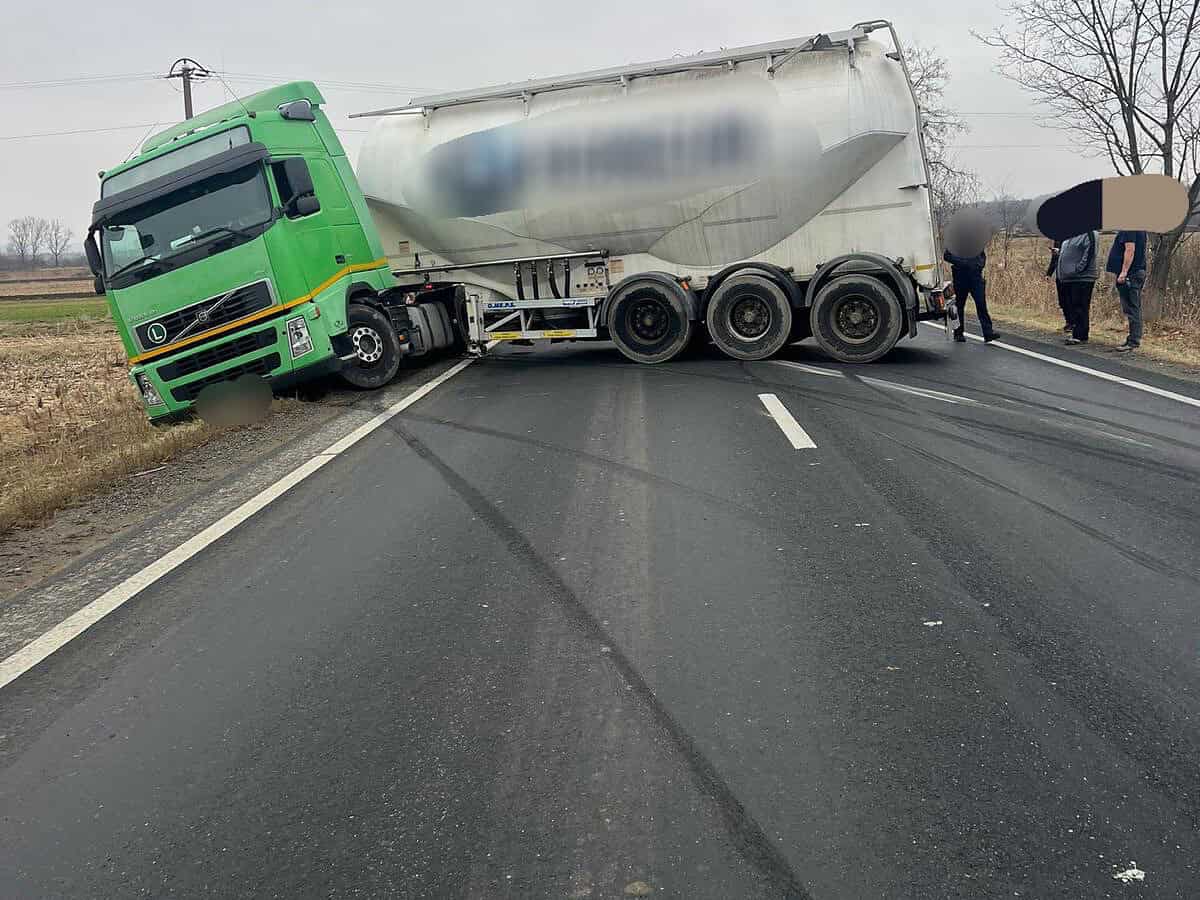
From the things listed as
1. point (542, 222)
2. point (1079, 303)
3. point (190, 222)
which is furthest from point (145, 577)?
point (1079, 303)

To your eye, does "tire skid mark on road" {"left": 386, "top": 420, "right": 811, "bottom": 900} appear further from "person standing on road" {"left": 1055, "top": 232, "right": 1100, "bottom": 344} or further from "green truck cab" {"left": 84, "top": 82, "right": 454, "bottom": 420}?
"person standing on road" {"left": 1055, "top": 232, "right": 1100, "bottom": 344}

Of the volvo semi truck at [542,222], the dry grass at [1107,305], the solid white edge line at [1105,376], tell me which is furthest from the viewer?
the dry grass at [1107,305]

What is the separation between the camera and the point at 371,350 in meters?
12.0

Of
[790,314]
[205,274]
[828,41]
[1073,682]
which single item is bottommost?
[1073,682]

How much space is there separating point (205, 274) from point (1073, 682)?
939 centimetres

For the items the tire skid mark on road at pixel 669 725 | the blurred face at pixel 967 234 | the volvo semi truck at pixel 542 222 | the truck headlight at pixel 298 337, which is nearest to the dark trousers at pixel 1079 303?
the blurred face at pixel 967 234

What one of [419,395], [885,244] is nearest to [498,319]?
[419,395]

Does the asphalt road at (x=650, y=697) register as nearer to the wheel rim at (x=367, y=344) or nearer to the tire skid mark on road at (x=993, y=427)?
the tire skid mark on road at (x=993, y=427)

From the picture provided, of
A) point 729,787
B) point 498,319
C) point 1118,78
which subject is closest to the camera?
point 729,787

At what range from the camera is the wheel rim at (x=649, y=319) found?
42.2ft

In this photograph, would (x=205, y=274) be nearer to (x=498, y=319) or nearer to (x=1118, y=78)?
(x=498, y=319)

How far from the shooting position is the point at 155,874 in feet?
9.28

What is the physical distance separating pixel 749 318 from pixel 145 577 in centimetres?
862

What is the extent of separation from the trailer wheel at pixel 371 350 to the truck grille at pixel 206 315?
1247mm
